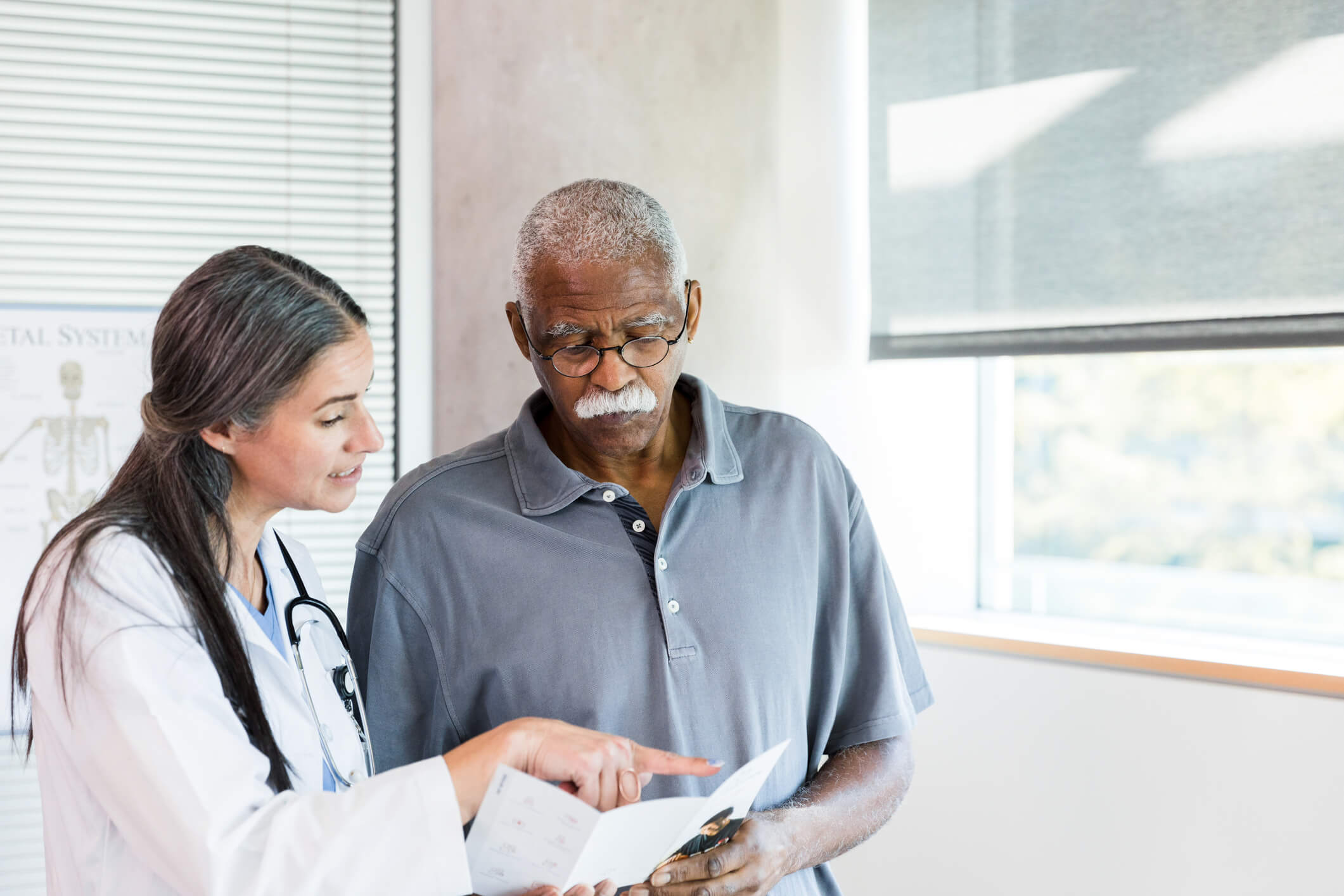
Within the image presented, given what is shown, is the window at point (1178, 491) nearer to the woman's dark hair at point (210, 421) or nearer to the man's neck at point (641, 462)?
the man's neck at point (641, 462)

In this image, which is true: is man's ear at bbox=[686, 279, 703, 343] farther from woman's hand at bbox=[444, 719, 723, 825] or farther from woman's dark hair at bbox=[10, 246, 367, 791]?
woman's hand at bbox=[444, 719, 723, 825]

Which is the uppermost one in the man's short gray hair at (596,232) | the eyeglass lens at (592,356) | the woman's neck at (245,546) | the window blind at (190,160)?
the window blind at (190,160)

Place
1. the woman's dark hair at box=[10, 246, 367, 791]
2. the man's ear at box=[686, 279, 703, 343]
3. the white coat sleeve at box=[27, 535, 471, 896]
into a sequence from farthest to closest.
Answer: the man's ear at box=[686, 279, 703, 343]
the woman's dark hair at box=[10, 246, 367, 791]
the white coat sleeve at box=[27, 535, 471, 896]

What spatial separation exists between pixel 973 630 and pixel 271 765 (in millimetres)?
1597

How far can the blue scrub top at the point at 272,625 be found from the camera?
4.14 ft

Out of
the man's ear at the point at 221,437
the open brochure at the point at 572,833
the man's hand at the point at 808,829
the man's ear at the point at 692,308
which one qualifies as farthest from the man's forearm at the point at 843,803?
the man's ear at the point at 221,437

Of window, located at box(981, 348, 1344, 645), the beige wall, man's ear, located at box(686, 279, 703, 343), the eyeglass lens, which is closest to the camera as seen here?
the eyeglass lens

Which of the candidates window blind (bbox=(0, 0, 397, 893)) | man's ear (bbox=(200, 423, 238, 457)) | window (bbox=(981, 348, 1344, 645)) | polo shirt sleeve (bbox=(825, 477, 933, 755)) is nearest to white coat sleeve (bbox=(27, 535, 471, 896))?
man's ear (bbox=(200, 423, 238, 457))

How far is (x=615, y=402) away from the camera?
1490 mm

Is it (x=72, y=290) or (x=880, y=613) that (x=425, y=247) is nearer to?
(x=72, y=290)

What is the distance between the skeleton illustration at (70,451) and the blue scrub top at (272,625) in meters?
1.07

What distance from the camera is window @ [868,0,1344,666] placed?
198cm

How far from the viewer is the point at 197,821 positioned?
3.19 feet

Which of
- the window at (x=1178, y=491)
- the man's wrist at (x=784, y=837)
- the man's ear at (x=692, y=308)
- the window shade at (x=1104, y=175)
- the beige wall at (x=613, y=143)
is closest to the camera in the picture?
the man's wrist at (x=784, y=837)
